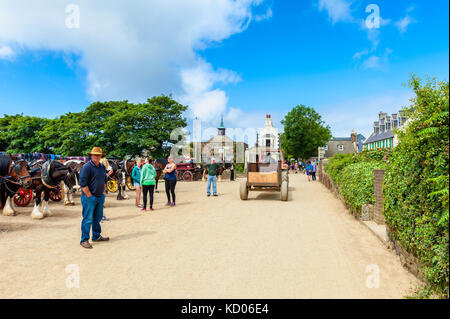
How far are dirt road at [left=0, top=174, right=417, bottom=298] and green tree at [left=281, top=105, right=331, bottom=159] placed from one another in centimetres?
4869

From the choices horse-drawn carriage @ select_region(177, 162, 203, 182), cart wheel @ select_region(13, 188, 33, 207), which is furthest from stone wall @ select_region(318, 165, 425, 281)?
horse-drawn carriage @ select_region(177, 162, 203, 182)

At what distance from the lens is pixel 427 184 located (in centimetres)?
337

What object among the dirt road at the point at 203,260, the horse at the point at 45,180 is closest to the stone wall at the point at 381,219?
the dirt road at the point at 203,260

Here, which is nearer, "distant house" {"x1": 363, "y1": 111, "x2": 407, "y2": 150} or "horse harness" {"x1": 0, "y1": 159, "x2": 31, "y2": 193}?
"horse harness" {"x1": 0, "y1": 159, "x2": 31, "y2": 193}

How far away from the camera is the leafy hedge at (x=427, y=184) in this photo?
3014 millimetres

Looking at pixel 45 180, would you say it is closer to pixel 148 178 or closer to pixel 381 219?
pixel 148 178

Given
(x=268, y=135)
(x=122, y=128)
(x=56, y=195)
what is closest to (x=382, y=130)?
(x=268, y=135)

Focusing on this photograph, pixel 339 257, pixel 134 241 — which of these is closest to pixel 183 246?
pixel 134 241

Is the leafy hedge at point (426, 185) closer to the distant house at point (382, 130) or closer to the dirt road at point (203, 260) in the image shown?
the dirt road at point (203, 260)

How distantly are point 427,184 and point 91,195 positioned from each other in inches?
215

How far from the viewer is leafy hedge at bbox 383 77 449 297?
119 inches

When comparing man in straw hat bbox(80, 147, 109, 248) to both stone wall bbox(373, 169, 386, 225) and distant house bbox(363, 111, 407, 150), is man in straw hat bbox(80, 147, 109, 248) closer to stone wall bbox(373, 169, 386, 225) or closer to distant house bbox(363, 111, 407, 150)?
stone wall bbox(373, 169, 386, 225)
